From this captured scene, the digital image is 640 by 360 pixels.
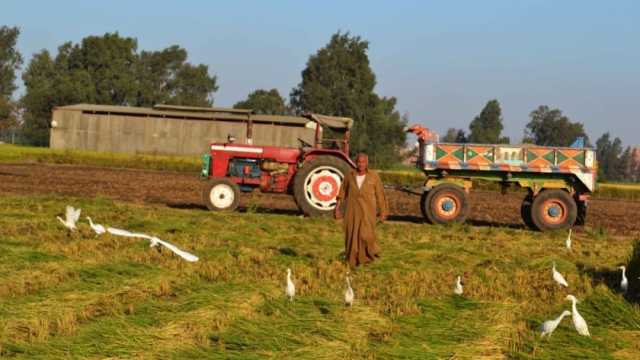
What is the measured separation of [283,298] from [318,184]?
8.00 meters

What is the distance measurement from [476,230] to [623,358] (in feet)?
29.9

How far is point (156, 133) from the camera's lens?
4791 cm

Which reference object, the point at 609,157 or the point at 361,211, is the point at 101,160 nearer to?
the point at 361,211

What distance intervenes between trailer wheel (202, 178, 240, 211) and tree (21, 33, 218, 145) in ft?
190

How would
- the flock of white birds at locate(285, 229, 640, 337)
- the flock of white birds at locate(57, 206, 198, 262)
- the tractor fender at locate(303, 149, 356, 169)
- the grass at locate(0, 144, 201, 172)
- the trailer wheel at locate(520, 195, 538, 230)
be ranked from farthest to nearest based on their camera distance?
the grass at locate(0, 144, 201, 172) < the trailer wheel at locate(520, 195, 538, 230) < the tractor fender at locate(303, 149, 356, 169) < the flock of white birds at locate(57, 206, 198, 262) < the flock of white birds at locate(285, 229, 640, 337)

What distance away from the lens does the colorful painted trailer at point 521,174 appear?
14734mm

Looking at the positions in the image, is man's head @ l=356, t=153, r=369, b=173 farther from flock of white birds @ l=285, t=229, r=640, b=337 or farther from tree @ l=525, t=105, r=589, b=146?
tree @ l=525, t=105, r=589, b=146

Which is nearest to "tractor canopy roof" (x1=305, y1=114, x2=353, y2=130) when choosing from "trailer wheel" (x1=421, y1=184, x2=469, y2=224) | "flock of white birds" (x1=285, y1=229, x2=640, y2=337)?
"trailer wheel" (x1=421, y1=184, x2=469, y2=224)

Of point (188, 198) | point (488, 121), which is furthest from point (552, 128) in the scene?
point (188, 198)

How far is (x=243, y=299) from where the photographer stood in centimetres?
642

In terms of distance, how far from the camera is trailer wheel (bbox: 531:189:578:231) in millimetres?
14734

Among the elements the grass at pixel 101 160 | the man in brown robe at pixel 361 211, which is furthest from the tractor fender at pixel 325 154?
the grass at pixel 101 160

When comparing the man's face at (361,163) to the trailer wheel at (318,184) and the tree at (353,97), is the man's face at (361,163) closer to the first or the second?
the trailer wheel at (318,184)

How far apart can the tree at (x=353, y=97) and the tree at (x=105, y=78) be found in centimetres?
1617
